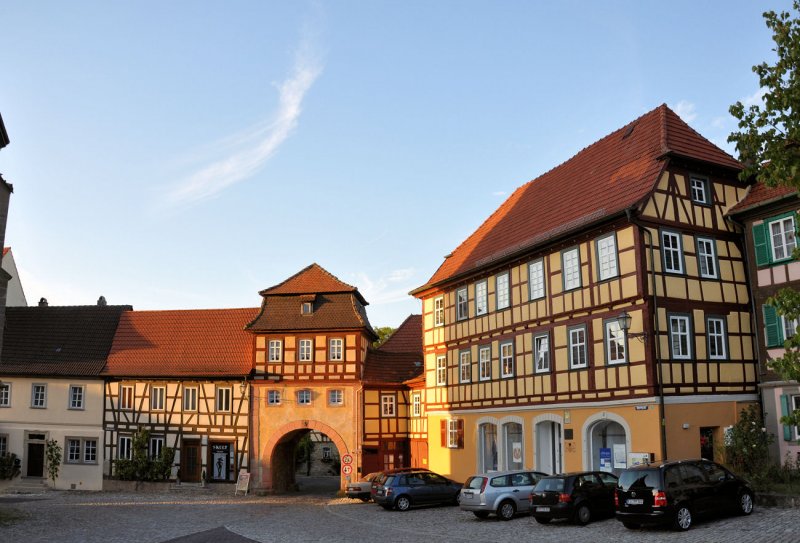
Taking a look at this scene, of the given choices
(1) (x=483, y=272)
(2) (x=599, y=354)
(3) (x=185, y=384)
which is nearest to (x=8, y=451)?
(3) (x=185, y=384)

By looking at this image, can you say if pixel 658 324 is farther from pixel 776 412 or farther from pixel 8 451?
pixel 8 451

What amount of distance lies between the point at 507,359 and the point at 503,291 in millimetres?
2736

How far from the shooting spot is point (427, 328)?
127ft

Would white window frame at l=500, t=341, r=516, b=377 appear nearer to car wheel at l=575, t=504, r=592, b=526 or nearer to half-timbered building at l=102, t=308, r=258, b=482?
car wheel at l=575, t=504, r=592, b=526

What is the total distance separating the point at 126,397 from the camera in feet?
140

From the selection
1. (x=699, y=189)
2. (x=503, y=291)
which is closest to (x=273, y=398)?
(x=503, y=291)

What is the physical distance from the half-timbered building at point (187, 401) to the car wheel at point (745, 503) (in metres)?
27.6

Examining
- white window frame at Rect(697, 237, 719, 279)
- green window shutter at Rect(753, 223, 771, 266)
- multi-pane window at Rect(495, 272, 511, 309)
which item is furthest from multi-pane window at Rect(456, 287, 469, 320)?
green window shutter at Rect(753, 223, 771, 266)

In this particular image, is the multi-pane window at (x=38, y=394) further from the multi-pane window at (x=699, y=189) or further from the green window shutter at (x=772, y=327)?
the green window shutter at (x=772, y=327)

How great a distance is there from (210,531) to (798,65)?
19.3m

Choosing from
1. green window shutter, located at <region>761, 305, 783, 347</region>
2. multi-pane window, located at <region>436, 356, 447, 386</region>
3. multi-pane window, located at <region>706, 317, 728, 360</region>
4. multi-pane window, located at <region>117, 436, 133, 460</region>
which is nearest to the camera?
green window shutter, located at <region>761, 305, 783, 347</region>

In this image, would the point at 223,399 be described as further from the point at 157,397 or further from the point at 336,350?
the point at 336,350

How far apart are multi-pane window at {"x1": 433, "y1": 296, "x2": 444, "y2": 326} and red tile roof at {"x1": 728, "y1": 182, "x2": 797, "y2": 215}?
14.6 m

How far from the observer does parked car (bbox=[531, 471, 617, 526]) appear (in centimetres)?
2058
